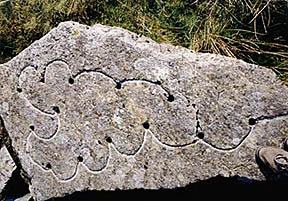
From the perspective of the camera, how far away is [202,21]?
2721 mm

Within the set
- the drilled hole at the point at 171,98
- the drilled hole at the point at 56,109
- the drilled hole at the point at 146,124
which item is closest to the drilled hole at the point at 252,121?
the drilled hole at the point at 171,98

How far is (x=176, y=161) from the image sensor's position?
2223 mm

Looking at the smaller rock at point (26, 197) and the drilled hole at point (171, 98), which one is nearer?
the drilled hole at point (171, 98)

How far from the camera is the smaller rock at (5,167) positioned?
295cm

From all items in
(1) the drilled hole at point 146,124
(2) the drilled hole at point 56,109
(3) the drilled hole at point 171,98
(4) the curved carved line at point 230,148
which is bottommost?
(2) the drilled hole at point 56,109

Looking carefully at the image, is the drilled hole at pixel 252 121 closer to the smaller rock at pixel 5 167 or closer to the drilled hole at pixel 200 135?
the drilled hole at pixel 200 135

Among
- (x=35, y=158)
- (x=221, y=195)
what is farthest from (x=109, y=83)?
(x=221, y=195)

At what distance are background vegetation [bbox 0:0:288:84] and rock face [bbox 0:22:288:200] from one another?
376 mm

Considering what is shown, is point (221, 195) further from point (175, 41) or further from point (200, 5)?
point (200, 5)

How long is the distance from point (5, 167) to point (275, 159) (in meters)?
1.76

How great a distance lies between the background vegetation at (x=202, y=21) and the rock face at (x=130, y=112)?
38cm

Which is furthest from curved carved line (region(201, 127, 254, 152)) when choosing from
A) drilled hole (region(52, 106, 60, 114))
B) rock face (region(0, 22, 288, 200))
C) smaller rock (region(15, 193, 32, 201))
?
smaller rock (region(15, 193, 32, 201))

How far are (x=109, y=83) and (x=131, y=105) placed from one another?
0.54ft

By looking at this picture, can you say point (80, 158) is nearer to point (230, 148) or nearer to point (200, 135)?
point (200, 135)
